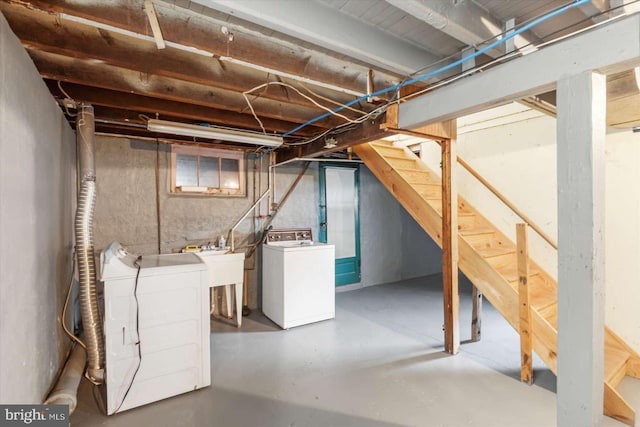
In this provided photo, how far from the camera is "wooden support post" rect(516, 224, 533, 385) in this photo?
214 cm

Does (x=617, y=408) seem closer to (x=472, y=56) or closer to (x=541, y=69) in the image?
(x=541, y=69)

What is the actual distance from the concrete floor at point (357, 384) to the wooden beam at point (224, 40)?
2.17 meters

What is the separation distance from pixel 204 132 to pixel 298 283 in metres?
1.85

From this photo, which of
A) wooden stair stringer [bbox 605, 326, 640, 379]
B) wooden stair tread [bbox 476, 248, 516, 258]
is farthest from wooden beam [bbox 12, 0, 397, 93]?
wooden stair stringer [bbox 605, 326, 640, 379]

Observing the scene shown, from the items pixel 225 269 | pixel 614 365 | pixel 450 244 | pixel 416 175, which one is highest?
pixel 416 175

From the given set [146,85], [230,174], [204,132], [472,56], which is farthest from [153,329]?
[472,56]

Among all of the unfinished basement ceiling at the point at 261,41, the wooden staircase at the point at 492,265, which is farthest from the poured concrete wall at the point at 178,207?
the wooden staircase at the point at 492,265

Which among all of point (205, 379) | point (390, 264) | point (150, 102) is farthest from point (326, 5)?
point (390, 264)

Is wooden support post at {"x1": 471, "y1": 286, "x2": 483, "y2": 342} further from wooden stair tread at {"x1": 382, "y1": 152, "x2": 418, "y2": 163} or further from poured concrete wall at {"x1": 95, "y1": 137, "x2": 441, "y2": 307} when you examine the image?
poured concrete wall at {"x1": 95, "y1": 137, "x2": 441, "y2": 307}

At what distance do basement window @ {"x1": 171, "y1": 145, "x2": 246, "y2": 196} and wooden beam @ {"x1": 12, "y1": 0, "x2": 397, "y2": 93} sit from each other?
2.14m

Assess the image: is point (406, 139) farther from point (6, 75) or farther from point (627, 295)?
point (6, 75)

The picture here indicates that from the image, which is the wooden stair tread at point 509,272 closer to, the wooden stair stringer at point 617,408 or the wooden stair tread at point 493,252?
the wooden stair tread at point 493,252

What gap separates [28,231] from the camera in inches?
61.5

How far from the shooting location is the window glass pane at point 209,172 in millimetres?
3643
